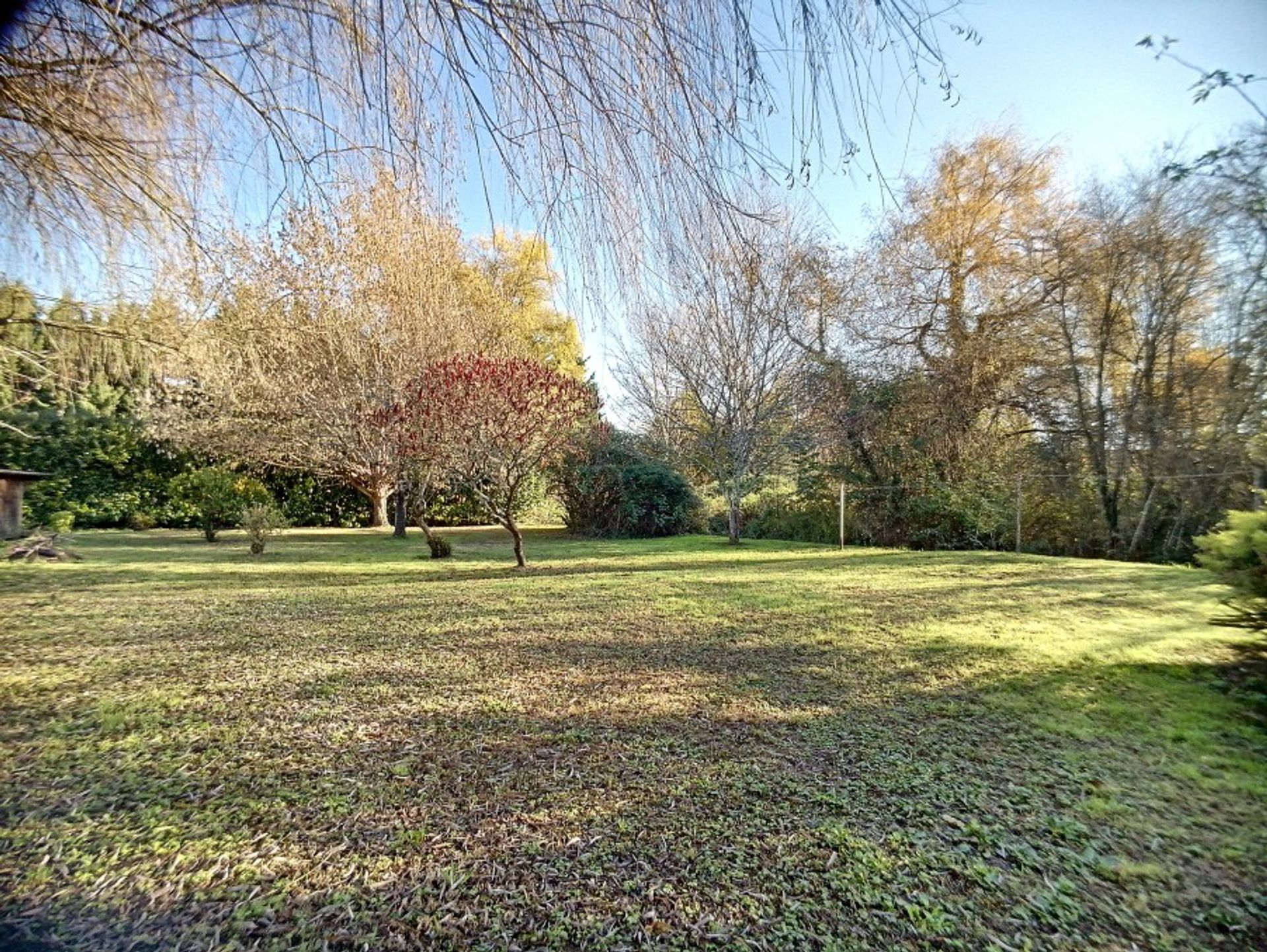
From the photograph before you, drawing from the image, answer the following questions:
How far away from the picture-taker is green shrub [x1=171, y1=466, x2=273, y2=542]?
11.7 m

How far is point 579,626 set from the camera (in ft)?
15.9

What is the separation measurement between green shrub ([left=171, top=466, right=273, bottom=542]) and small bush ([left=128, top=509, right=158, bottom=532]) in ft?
5.48

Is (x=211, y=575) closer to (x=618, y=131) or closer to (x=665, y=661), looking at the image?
(x=665, y=661)

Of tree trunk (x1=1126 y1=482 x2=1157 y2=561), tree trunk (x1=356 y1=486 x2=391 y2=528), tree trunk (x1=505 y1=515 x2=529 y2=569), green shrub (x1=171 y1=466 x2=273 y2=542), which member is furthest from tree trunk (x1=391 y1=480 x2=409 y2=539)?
tree trunk (x1=1126 y1=482 x2=1157 y2=561)

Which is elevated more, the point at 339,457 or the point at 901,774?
the point at 339,457

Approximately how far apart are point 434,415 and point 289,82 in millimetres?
6039

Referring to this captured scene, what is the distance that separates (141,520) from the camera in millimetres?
14266

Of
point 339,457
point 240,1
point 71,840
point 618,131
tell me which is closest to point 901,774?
point 618,131

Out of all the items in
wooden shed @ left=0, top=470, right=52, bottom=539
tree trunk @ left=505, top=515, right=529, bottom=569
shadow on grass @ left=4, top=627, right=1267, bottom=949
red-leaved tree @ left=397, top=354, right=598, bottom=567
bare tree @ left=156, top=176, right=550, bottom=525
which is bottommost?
shadow on grass @ left=4, top=627, right=1267, bottom=949

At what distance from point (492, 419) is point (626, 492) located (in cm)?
642

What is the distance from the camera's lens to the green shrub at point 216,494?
38.5 ft

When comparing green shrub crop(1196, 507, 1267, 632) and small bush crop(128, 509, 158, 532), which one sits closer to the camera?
green shrub crop(1196, 507, 1267, 632)

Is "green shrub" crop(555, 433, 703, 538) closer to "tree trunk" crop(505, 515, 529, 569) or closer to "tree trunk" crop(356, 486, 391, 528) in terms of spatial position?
"tree trunk" crop(356, 486, 391, 528)

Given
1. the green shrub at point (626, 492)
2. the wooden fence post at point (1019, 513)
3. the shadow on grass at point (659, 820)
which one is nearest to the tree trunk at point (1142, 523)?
the wooden fence post at point (1019, 513)
